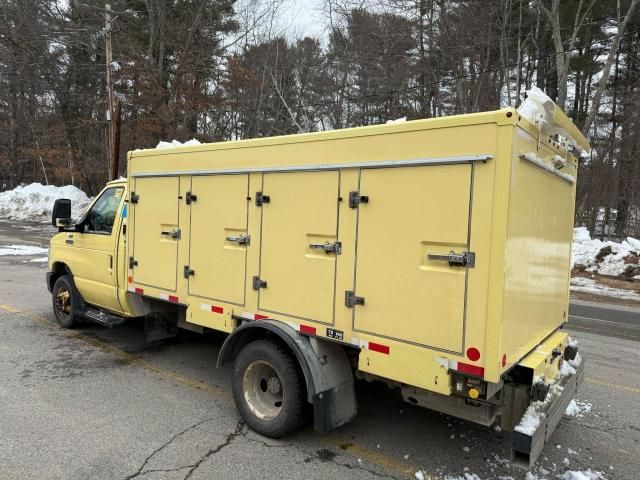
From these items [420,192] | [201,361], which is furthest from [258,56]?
[420,192]

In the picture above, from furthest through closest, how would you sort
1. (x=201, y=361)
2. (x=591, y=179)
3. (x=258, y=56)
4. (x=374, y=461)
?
(x=258, y=56)
(x=591, y=179)
(x=201, y=361)
(x=374, y=461)

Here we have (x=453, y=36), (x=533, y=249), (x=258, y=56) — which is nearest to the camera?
(x=533, y=249)

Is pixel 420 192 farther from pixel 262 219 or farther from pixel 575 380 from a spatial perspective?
pixel 575 380

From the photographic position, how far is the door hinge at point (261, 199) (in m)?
4.25

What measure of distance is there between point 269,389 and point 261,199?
63.4 inches

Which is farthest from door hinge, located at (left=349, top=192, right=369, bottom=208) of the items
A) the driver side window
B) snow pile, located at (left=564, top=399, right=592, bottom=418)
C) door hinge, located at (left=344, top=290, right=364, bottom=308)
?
the driver side window

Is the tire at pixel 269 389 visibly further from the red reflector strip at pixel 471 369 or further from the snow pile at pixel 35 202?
the snow pile at pixel 35 202

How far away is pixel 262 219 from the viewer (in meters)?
4.30

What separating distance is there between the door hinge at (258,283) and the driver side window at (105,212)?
9.03 ft

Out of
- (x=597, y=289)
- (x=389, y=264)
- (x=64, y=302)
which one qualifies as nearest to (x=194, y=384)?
(x=389, y=264)

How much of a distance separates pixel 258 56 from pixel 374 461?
2642 cm

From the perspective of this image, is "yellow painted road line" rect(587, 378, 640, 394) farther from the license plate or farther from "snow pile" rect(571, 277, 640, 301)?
"snow pile" rect(571, 277, 640, 301)

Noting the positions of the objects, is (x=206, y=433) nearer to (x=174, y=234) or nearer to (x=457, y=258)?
(x=174, y=234)

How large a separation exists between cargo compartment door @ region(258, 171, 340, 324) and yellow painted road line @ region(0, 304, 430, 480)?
105cm
